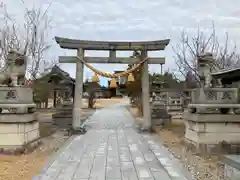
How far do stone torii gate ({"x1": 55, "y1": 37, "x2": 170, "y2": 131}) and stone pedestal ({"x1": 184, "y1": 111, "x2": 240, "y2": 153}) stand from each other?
21.0 ft

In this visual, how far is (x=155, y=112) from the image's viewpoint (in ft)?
66.7

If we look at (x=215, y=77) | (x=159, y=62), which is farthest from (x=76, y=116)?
(x=215, y=77)

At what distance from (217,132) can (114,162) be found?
11.6 ft

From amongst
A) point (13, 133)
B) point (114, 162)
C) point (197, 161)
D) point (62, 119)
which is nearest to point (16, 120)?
point (13, 133)

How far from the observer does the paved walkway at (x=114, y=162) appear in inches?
295

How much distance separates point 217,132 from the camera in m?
10.4

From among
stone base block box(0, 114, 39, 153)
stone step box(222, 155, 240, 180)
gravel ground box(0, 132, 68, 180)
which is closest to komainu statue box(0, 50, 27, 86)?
stone base block box(0, 114, 39, 153)

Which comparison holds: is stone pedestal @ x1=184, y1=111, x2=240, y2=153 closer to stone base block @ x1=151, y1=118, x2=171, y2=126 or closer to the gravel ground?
the gravel ground

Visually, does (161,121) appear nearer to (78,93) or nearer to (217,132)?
(78,93)

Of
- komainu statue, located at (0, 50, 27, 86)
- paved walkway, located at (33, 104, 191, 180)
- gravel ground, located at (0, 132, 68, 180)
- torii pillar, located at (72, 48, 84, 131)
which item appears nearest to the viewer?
paved walkway, located at (33, 104, 191, 180)

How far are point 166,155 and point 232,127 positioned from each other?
2339 millimetres

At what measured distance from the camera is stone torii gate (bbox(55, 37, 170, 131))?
16.5 meters

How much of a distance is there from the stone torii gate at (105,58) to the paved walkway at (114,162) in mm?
3400

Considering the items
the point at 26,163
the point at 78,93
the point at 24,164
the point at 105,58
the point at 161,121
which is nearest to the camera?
the point at 24,164
